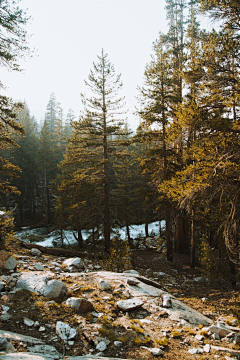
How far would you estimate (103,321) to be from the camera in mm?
4434

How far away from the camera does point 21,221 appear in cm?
3073

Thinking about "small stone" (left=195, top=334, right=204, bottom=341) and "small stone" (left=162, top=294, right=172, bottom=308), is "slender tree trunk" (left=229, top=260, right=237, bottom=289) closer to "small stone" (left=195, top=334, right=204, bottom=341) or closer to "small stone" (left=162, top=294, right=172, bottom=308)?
"small stone" (left=162, top=294, right=172, bottom=308)

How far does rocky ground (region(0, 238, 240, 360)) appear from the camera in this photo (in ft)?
11.6

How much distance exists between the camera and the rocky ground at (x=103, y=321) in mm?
3537

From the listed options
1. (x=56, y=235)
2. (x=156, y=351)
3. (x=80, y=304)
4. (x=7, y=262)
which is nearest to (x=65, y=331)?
(x=80, y=304)

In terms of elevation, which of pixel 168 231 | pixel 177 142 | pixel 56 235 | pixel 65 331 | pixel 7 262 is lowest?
pixel 56 235

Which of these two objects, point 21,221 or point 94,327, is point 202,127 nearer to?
point 94,327

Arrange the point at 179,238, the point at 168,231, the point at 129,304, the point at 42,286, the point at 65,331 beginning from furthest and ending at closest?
the point at 179,238, the point at 168,231, the point at 42,286, the point at 129,304, the point at 65,331

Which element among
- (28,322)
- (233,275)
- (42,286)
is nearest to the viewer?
(28,322)

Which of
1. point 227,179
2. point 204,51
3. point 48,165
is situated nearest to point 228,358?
point 227,179

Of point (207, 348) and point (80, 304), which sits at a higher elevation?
point (80, 304)

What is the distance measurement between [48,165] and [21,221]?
29.8 ft

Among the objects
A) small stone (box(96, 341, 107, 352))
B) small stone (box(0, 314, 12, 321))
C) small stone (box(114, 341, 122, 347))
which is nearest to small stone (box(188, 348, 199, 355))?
small stone (box(114, 341, 122, 347))

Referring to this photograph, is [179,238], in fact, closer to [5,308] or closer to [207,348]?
[207,348]
